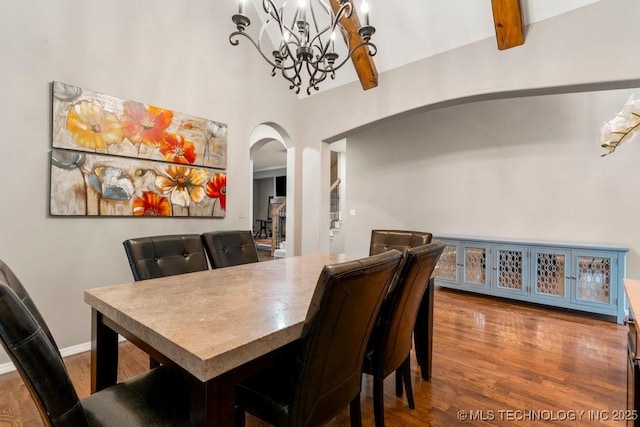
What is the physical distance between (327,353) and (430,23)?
323 cm

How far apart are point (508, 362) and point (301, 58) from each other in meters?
2.69

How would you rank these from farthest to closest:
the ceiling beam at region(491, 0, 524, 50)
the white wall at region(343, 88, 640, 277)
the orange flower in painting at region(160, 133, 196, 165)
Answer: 1. the white wall at region(343, 88, 640, 277)
2. the orange flower in painting at region(160, 133, 196, 165)
3. the ceiling beam at region(491, 0, 524, 50)

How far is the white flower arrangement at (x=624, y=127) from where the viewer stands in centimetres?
99

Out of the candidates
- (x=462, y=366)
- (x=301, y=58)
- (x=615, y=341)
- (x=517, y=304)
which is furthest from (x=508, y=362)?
(x=301, y=58)

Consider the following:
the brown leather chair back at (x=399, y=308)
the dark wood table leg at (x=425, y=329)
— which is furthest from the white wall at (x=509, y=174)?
the brown leather chair back at (x=399, y=308)

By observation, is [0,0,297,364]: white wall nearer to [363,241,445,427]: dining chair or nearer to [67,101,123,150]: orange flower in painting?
[67,101,123,150]: orange flower in painting

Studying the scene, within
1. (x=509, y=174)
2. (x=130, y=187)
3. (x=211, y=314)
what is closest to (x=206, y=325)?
(x=211, y=314)

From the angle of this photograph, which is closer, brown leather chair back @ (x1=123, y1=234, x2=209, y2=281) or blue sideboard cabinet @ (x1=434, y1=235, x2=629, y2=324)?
brown leather chair back @ (x1=123, y1=234, x2=209, y2=281)

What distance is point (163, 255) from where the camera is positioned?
1.99 metres

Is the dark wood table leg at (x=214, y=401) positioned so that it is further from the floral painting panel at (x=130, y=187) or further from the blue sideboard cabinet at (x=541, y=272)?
the blue sideboard cabinet at (x=541, y=272)

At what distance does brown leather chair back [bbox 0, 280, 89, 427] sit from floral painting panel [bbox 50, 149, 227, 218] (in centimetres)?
209

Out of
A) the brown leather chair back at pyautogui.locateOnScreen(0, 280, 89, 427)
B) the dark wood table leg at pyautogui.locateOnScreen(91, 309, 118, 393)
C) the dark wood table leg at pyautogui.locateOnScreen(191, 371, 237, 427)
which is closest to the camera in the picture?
the brown leather chair back at pyautogui.locateOnScreen(0, 280, 89, 427)

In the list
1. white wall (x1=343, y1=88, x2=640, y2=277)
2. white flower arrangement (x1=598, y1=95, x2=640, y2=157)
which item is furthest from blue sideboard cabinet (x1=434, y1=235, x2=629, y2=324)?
white flower arrangement (x1=598, y1=95, x2=640, y2=157)

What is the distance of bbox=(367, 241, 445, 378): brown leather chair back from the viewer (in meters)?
1.42
